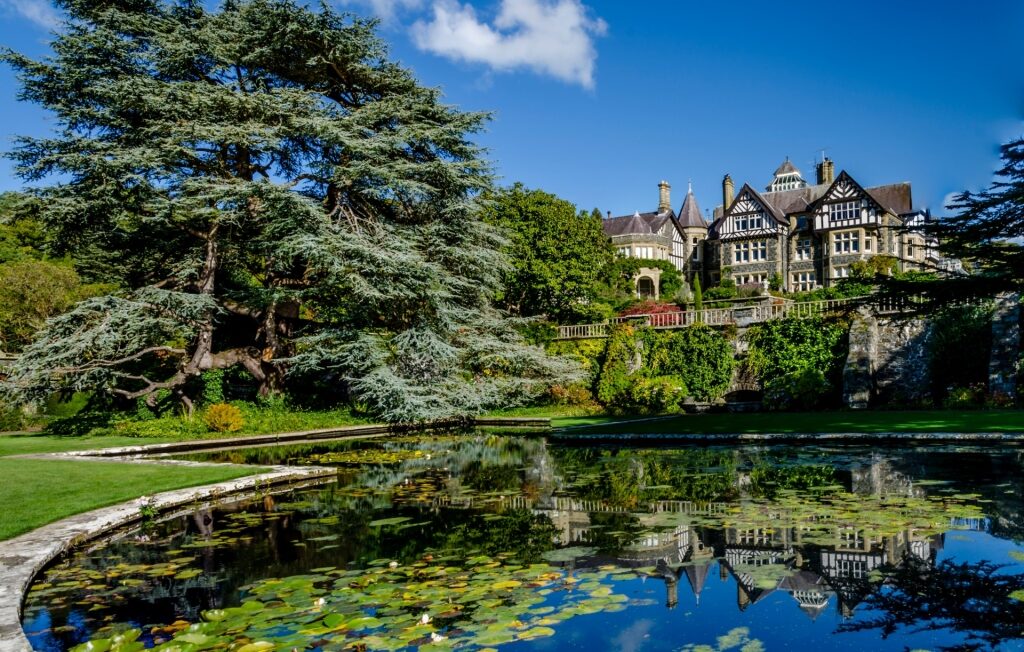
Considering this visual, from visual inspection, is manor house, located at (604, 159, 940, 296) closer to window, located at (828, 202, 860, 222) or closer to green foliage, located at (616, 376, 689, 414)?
window, located at (828, 202, 860, 222)

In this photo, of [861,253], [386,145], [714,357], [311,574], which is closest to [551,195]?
[714,357]

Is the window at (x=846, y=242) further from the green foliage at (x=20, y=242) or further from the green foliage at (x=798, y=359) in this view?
the green foliage at (x=20, y=242)

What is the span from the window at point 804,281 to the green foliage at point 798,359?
27.5 meters

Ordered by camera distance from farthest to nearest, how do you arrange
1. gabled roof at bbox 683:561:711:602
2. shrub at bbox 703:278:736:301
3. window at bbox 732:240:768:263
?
1. window at bbox 732:240:768:263
2. shrub at bbox 703:278:736:301
3. gabled roof at bbox 683:561:711:602

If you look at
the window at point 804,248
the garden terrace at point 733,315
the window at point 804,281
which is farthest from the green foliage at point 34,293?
the window at point 804,248

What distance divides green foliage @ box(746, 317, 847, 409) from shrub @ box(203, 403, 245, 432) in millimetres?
17275

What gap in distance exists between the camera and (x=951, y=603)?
188 inches

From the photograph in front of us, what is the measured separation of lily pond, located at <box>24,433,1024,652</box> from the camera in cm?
441

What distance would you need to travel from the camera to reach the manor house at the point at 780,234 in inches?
1890

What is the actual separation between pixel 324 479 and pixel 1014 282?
12.9m

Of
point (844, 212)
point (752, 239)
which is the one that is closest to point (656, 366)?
point (844, 212)

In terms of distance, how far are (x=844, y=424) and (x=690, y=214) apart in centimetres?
4721

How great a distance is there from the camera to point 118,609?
5176mm

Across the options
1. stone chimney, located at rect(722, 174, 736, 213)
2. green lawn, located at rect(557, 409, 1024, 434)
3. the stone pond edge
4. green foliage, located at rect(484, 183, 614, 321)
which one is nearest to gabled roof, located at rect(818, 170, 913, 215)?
stone chimney, located at rect(722, 174, 736, 213)
